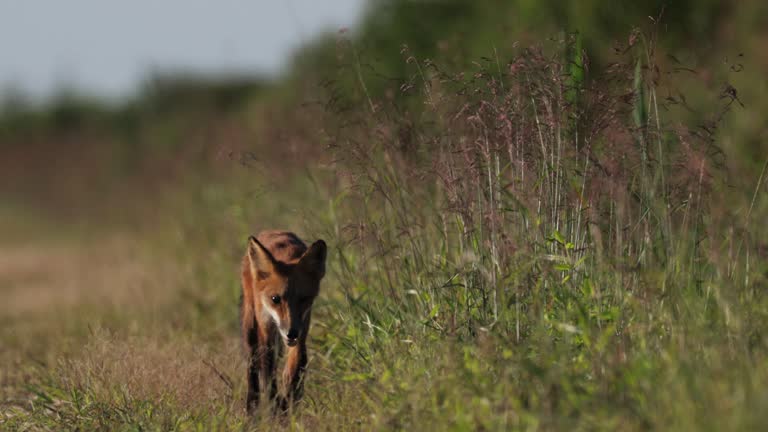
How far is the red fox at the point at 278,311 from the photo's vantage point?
17.4 feet

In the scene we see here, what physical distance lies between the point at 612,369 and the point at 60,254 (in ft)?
43.0

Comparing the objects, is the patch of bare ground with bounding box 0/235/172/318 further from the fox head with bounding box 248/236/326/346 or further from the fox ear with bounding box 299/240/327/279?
the fox ear with bounding box 299/240/327/279

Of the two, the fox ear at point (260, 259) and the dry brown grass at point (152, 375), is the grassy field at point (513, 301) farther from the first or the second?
the fox ear at point (260, 259)

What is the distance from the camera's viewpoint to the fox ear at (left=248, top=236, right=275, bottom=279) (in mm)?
5385

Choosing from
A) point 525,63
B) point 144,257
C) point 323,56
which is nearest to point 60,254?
point 144,257

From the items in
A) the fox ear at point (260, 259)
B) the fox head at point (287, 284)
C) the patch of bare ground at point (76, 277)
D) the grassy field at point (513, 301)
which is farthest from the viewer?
the patch of bare ground at point (76, 277)

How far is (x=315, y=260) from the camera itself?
548cm

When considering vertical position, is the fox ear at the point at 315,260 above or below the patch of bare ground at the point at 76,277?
above

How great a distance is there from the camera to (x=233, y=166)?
1302 centimetres

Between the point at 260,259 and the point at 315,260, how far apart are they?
0.31m

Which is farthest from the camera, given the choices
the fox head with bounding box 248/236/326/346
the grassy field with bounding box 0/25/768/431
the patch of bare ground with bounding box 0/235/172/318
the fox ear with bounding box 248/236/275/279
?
the patch of bare ground with bounding box 0/235/172/318

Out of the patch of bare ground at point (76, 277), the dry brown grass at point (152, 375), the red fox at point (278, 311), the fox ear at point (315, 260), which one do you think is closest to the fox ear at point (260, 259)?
the red fox at point (278, 311)

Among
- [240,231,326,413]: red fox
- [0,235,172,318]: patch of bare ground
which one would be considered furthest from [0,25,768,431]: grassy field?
[0,235,172,318]: patch of bare ground

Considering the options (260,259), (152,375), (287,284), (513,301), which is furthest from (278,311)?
(513,301)
